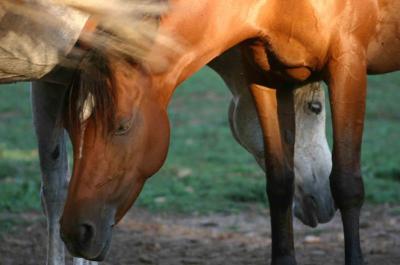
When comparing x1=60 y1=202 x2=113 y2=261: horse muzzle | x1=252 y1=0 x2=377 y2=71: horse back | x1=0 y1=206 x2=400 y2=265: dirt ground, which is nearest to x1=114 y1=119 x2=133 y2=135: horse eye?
x1=60 y1=202 x2=113 y2=261: horse muzzle

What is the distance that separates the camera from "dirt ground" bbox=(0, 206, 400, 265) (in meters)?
6.39

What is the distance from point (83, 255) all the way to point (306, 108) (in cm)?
227

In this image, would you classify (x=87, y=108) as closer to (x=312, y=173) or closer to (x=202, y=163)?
(x=312, y=173)

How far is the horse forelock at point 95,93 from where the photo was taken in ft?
13.7

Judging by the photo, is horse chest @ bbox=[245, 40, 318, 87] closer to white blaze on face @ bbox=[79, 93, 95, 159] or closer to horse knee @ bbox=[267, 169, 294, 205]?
horse knee @ bbox=[267, 169, 294, 205]

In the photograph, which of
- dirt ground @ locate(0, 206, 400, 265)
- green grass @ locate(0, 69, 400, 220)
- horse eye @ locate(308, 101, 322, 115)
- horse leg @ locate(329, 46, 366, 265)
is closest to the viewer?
horse leg @ locate(329, 46, 366, 265)

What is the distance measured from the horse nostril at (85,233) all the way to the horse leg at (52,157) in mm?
1453

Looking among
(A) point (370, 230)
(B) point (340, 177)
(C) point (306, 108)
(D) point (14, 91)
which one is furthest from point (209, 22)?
(D) point (14, 91)

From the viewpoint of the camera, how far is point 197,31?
14.6 ft

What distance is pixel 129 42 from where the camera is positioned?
418 cm

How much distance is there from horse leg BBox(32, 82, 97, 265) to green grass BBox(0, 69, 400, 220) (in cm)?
230

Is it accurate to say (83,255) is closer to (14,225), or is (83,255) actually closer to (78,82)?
(78,82)

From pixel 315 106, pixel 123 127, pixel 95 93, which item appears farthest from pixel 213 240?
pixel 95 93

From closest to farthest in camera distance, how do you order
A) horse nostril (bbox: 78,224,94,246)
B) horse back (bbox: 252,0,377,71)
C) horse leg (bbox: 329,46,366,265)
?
horse nostril (bbox: 78,224,94,246), horse back (bbox: 252,0,377,71), horse leg (bbox: 329,46,366,265)
